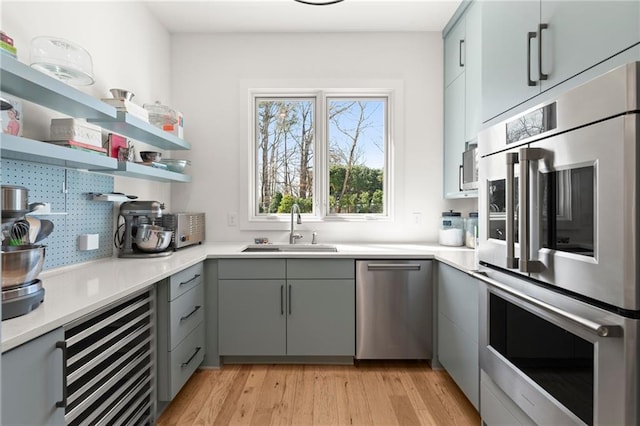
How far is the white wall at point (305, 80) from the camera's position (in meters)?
3.06

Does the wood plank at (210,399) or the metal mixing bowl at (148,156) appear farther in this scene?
the metal mixing bowl at (148,156)

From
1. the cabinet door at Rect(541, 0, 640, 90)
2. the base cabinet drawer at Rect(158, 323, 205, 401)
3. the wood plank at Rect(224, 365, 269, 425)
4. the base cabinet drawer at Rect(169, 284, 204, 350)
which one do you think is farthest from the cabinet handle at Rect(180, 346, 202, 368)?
the cabinet door at Rect(541, 0, 640, 90)

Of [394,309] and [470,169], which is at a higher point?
[470,169]

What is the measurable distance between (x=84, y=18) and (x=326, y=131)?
1851 mm

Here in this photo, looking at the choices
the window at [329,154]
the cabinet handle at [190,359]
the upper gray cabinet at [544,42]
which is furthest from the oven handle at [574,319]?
the window at [329,154]

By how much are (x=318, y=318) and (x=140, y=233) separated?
1.29 meters

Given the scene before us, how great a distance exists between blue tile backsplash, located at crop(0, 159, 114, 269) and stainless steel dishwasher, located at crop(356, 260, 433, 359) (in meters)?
1.65

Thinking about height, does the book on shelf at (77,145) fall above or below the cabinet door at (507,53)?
below

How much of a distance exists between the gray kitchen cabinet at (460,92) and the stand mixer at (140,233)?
2.14 metres

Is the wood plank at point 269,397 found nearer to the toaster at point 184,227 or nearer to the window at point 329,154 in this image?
the toaster at point 184,227

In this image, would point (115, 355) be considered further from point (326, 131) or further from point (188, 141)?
point (326, 131)

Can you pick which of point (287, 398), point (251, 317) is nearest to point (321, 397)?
point (287, 398)

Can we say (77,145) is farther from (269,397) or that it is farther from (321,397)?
(321,397)

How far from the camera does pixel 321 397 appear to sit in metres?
2.13
